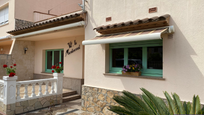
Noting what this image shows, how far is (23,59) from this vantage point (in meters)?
18.5

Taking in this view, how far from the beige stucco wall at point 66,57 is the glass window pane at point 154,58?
25.9 ft

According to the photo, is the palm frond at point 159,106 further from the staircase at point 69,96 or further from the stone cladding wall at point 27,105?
the staircase at point 69,96

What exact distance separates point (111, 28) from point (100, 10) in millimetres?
2254

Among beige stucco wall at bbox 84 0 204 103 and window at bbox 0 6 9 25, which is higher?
window at bbox 0 6 9 25

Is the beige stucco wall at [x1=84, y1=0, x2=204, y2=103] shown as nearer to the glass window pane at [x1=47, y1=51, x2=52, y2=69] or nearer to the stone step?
the stone step

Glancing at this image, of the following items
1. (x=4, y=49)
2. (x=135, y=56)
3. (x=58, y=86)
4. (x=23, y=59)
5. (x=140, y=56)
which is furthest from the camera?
(x=4, y=49)

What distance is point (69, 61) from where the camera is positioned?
1596cm

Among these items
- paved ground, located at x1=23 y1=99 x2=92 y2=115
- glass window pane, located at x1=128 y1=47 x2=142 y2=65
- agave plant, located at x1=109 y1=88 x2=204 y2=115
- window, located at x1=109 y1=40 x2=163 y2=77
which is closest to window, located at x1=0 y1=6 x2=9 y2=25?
paved ground, located at x1=23 y1=99 x2=92 y2=115

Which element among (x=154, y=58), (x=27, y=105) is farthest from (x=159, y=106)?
(x=27, y=105)

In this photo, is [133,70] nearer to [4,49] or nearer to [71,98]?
[71,98]

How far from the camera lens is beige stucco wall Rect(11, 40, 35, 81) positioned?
17.8 meters

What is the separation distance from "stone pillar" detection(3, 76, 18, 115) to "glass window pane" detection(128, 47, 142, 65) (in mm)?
7973

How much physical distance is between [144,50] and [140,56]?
1.49ft

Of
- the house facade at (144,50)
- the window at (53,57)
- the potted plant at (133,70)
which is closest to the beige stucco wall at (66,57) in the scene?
the window at (53,57)
